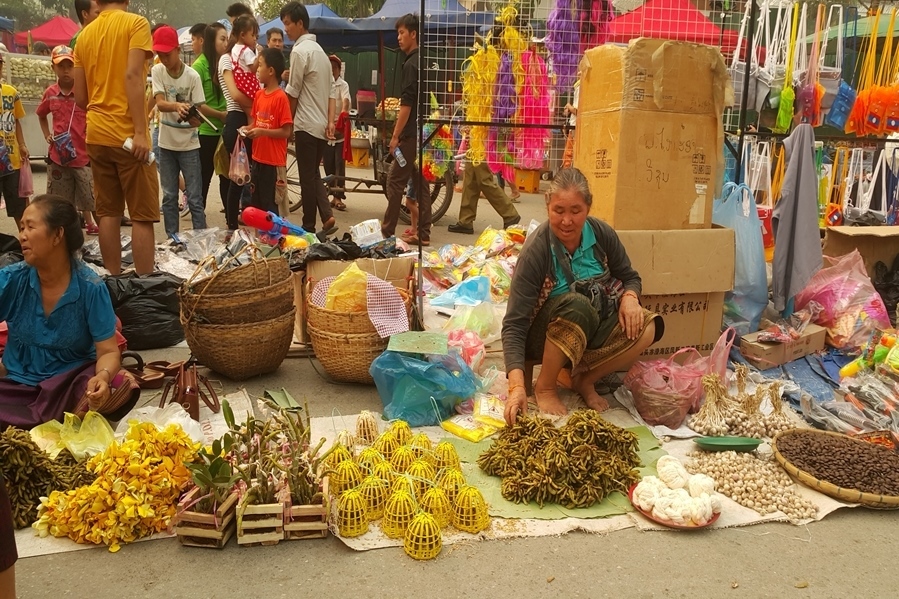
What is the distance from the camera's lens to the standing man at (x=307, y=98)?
6773mm

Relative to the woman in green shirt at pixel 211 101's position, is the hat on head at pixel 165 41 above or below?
above

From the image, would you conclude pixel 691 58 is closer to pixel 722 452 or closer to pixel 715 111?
pixel 715 111

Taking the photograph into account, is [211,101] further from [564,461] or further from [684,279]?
[564,461]

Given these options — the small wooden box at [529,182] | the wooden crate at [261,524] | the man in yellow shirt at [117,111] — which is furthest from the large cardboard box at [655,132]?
the small wooden box at [529,182]

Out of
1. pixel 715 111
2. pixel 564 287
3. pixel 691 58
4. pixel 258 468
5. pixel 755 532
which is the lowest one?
pixel 755 532

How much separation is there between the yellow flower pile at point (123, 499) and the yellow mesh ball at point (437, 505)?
0.89m

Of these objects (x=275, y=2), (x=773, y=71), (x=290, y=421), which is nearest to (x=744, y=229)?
(x=773, y=71)

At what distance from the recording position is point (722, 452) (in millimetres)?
3355

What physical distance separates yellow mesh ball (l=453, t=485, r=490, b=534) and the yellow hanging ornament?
0.75 m

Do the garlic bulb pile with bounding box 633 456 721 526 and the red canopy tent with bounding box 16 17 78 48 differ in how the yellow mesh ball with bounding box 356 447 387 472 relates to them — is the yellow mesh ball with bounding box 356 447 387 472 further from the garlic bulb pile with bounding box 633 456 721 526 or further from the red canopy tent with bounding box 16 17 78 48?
the red canopy tent with bounding box 16 17 78 48

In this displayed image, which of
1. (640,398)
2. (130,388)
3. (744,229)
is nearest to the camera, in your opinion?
(130,388)

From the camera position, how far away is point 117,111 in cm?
478

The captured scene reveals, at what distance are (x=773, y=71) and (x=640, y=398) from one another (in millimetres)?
3539

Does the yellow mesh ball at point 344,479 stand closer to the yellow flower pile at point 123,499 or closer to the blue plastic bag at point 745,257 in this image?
the yellow flower pile at point 123,499
